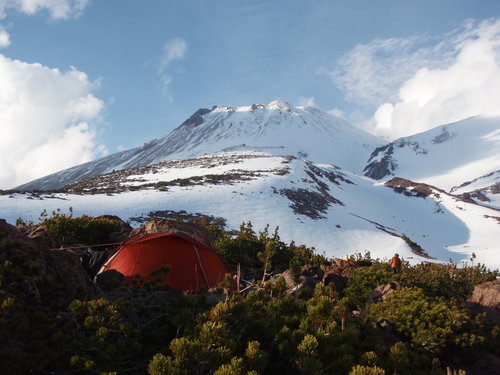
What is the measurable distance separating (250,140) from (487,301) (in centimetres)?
11115

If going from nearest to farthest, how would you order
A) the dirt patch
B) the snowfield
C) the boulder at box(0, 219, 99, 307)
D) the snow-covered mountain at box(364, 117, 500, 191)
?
1. the boulder at box(0, 219, 99, 307)
2. the snowfield
3. the dirt patch
4. the snow-covered mountain at box(364, 117, 500, 191)

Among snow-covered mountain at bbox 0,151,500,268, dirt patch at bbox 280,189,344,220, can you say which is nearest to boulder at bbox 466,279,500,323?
snow-covered mountain at bbox 0,151,500,268

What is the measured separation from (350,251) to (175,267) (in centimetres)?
1747

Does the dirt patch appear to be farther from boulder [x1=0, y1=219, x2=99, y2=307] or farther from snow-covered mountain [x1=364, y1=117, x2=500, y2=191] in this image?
Answer: snow-covered mountain [x1=364, y1=117, x2=500, y2=191]

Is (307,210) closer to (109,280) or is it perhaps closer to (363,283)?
(363,283)

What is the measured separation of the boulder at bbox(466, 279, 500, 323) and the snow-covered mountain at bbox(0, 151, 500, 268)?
1265cm

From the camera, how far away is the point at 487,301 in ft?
21.5

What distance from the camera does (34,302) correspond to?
3.35m

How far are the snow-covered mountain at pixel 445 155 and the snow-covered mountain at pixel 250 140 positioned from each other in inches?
375

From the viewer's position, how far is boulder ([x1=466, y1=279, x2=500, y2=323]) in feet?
20.5

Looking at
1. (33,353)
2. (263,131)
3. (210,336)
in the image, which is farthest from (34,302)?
(263,131)

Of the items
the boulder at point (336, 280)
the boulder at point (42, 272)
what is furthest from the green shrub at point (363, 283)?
the boulder at point (42, 272)

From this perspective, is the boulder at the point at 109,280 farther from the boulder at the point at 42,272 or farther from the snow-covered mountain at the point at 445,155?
the snow-covered mountain at the point at 445,155

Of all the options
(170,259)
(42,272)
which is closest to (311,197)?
(170,259)
